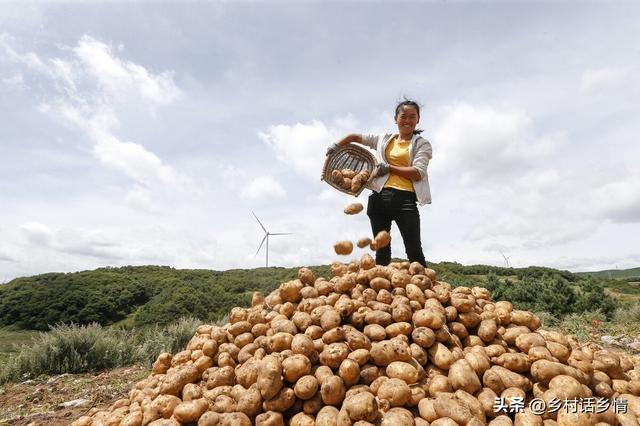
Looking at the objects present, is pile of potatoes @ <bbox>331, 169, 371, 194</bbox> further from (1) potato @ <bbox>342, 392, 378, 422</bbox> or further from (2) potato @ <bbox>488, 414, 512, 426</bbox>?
(2) potato @ <bbox>488, 414, 512, 426</bbox>

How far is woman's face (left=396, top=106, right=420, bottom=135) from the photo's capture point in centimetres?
534

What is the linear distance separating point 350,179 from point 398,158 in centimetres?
70

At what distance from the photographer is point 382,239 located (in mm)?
5172

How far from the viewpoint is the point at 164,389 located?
3.38 metres

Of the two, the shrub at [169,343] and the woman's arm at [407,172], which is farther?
the shrub at [169,343]

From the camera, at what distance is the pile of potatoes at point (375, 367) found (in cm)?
285

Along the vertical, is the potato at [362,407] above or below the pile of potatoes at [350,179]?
below

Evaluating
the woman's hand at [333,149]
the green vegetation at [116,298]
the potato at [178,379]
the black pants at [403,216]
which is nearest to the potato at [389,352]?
the potato at [178,379]

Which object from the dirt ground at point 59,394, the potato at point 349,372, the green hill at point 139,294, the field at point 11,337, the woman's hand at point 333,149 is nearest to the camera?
the potato at point 349,372

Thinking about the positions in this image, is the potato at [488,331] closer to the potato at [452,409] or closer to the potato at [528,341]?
the potato at [528,341]

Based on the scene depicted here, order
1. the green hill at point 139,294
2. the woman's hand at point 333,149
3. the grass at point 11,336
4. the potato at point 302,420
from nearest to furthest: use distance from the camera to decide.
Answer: the potato at point 302,420
the woman's hand at point 333,149
the grass at point 11,336
the green hill at point 139,294

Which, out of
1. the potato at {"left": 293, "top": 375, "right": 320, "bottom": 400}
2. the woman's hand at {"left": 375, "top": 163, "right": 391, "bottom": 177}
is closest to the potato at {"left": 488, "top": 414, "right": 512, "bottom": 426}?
the potato at {"left": 293, "top": 375, "right": 320, "bottom": 400}

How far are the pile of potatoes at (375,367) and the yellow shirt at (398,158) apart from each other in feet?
4.57

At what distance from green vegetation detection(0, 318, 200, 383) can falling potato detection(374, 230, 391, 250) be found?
5.97 metres
